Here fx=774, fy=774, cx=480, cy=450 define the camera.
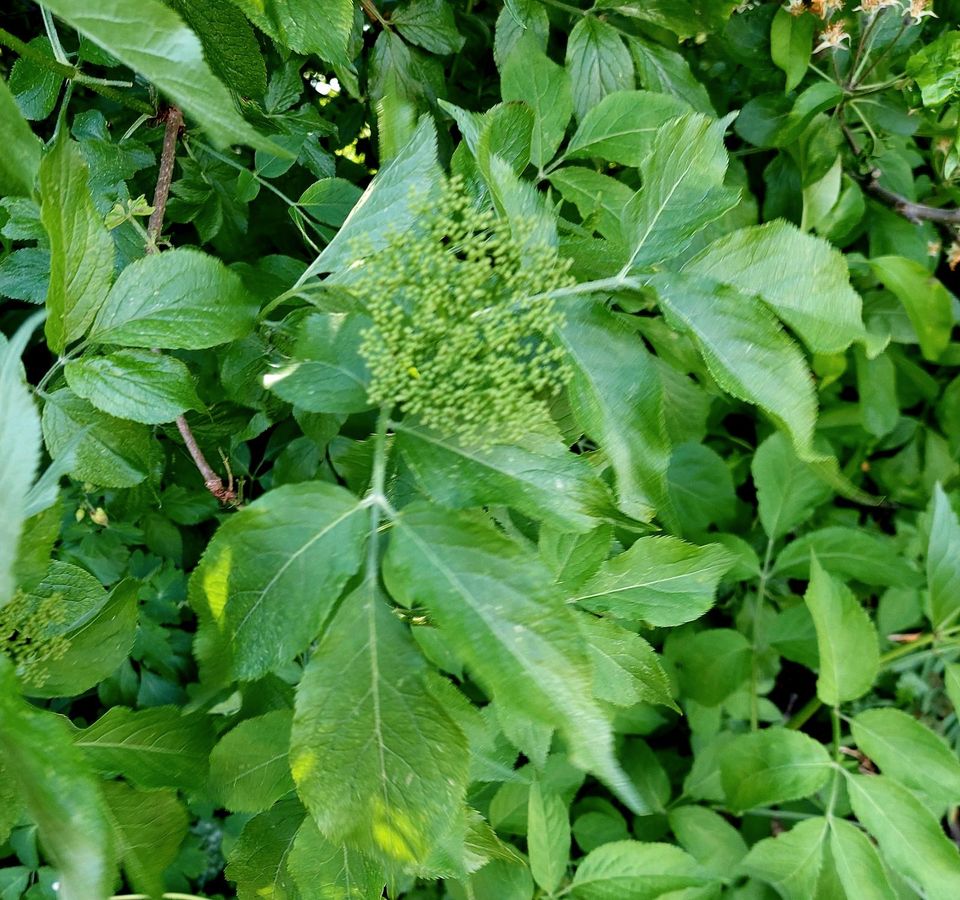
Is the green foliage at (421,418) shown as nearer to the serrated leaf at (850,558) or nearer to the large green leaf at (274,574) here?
the large green leaf at (274,574)

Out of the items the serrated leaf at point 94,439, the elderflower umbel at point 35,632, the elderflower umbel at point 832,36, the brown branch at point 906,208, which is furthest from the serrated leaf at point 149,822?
the brown branch at point 906,208

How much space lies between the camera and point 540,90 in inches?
32.7

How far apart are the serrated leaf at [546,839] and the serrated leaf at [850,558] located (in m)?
0.66

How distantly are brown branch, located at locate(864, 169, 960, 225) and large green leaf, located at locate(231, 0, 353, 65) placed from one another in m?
0.94

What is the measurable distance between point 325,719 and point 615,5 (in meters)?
0.88

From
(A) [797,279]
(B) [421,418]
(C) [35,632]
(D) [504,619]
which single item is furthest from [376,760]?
(A) [797,279]

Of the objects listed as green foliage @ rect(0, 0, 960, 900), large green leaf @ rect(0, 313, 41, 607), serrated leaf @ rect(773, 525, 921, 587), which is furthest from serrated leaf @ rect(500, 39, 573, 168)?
serrated leaf @ rect(773, 525, 921, 587)

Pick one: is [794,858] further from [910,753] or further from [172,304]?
[172,304]

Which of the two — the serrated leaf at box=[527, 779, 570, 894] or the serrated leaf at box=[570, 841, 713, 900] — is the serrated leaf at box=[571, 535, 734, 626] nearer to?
the serrated leaf at box=[527, 779, 570, 894]

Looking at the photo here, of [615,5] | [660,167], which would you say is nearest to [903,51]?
[615,5]

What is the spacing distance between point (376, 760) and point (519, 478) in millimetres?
193

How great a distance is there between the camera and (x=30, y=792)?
0.38m

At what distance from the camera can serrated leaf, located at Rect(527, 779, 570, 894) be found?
0.97 meters

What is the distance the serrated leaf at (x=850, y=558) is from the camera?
54.4 inches
